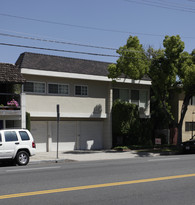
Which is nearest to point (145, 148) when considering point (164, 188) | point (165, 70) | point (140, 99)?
point (140, 99)

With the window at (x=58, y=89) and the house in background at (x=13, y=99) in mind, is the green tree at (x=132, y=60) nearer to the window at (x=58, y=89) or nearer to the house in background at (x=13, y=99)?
the window at (x=58, y=89)

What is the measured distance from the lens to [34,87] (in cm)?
2595

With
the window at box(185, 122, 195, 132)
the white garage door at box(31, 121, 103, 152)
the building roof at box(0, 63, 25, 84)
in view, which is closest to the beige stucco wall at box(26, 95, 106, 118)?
the white garage door at box(31, 121, 103, 152)

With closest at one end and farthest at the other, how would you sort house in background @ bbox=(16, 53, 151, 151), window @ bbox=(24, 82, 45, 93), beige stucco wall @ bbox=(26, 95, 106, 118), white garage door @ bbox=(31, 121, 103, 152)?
window @ bbox=(24, 82, 45, 93)
beige stucco wall @ bbox=(26, 95, 106, 118)
house in background @ bbox=(16, 53, 151, 151)
white garage door @ bbox=(31, 121, 103, 152)

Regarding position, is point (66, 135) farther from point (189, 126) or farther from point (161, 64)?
point (189, 126)

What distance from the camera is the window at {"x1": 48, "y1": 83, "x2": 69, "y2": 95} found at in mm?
26734

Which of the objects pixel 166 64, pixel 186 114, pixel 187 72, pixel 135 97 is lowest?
pixel 186 114

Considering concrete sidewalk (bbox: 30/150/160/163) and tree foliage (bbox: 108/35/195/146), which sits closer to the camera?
concrete sidewalk (bbox: 30/150/160/163)

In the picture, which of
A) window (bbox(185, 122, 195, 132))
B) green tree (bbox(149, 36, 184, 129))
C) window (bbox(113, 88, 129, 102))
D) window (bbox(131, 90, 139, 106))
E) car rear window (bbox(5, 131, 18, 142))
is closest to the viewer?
car rear window (bbox(5, 131, 18, 142))

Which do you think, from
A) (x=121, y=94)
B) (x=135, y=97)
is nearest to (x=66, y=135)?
(x=121, y=94)

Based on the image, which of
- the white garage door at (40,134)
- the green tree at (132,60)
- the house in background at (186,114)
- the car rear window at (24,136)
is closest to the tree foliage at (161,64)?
the green tree at (132,60)

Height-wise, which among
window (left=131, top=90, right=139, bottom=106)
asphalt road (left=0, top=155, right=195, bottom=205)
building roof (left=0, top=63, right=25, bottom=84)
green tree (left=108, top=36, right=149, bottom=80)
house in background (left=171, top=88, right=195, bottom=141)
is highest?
green tree (left=108, top=36, right=149, bottom=80)

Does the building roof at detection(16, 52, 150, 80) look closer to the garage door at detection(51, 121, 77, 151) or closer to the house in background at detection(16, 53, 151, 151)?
the house in background at detection(16, 53, 151, 151)

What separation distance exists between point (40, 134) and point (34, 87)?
132 inches
